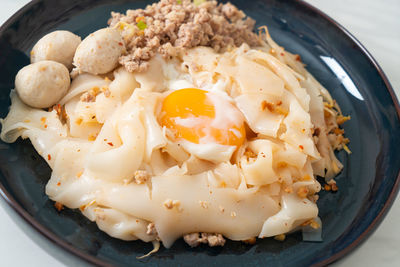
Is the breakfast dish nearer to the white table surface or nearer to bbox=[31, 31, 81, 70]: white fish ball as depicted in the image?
bbox=[31, 31, 81, 70]: white fish ball

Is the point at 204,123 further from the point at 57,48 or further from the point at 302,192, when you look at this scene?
the point at 57,48

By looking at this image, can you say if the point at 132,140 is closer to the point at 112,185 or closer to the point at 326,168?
the point at 112,185

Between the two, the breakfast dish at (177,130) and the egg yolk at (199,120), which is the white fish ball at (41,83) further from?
the egg yolk at (199,120)

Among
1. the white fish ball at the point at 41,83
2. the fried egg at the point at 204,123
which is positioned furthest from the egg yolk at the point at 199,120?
the white fish ball at the point at 41,83

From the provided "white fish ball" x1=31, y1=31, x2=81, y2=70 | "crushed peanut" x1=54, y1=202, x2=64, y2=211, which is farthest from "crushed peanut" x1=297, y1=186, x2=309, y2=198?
"white fish ball" x1=31, y1=31, x2=81, y2=70

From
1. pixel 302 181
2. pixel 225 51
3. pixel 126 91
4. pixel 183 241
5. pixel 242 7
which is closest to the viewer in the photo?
pixel 183 241

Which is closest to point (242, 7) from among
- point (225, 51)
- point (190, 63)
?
point (225, 51)

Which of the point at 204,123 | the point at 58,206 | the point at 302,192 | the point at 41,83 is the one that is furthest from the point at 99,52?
the point at 302,192
